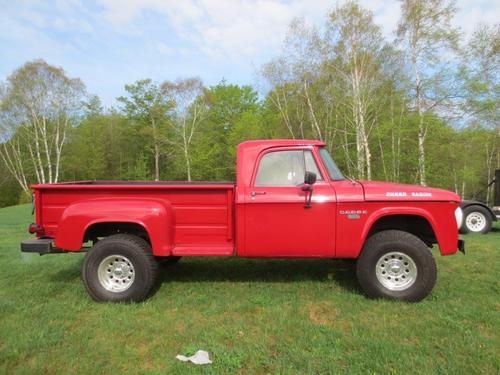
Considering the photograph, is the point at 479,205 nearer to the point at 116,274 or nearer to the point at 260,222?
the point at 260,222

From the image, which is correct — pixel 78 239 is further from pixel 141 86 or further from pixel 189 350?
pixel 141 86

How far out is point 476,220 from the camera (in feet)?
33.6

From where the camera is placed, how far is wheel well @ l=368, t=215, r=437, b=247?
4730 mm

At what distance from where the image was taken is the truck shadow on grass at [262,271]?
5391 millimetres

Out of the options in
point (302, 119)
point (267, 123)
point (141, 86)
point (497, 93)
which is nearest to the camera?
point (497, 93)

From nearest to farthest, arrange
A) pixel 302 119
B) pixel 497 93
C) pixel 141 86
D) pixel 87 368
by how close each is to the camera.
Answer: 1. pixel 87 368
2. pixel 497 93
3. pixel 302 119
4. pixel 141 86

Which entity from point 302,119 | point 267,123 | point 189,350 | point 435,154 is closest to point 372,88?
point 435,154

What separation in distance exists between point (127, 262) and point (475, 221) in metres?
9.55

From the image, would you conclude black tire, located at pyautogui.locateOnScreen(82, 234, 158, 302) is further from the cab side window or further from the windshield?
the windshield

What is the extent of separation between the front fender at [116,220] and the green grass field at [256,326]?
74cm

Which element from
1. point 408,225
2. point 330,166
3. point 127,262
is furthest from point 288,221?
point 127,262

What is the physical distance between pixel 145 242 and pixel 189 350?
5.74 feet

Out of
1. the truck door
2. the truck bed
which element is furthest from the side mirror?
the truck bed

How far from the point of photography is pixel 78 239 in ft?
14.8
